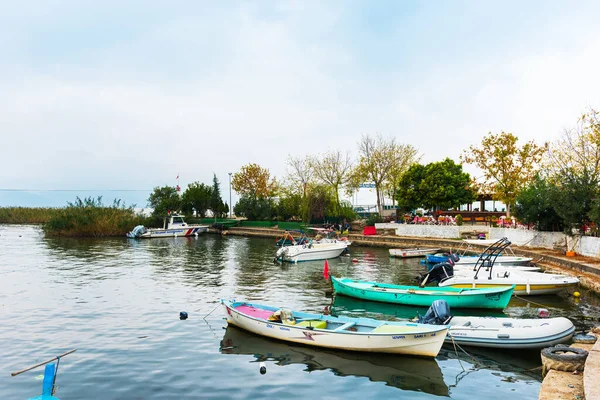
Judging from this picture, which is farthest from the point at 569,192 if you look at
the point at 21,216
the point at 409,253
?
the point at 21,216

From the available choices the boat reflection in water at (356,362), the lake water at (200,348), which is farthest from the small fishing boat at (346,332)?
the lake water at (200,348)

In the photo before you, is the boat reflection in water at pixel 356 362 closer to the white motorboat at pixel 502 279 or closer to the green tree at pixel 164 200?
the white motorboat at pixel 502 279

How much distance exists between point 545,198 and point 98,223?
4908cm

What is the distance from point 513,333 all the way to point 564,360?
3.10 m

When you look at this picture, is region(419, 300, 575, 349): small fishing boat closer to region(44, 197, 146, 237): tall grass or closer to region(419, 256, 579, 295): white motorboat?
region(419, 256, 579, 295): white motorboat

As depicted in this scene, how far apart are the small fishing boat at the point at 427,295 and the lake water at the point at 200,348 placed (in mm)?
445

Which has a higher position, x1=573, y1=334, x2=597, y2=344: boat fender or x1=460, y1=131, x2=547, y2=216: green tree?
x1=460, y1=131, x2=547, y2=216: green tree

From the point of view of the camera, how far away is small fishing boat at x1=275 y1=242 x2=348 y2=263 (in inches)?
→ 1286

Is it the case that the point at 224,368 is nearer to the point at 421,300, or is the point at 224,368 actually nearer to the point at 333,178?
the point at 421,300

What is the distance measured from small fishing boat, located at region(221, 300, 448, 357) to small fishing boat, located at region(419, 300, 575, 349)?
994 mm

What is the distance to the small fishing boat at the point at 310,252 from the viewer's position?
32656 millimetres

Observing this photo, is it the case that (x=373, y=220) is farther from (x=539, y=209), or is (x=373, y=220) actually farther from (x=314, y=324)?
(x=314, y=324)

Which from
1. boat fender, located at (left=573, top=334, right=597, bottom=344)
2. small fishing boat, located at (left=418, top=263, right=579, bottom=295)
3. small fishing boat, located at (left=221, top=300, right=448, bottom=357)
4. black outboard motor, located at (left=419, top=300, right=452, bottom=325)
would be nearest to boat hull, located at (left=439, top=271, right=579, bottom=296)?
small fishing boat, located at (left=418, top=263, right=579, bottom=295)

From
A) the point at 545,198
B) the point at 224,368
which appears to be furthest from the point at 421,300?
the point at 545,198
